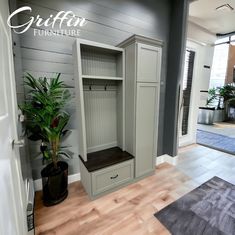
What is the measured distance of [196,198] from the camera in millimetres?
1857

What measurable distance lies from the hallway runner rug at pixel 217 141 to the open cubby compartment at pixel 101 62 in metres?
3.00

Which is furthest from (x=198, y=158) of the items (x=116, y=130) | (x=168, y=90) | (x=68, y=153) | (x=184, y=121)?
(x=68, y=153)

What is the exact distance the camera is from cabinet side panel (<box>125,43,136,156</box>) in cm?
187

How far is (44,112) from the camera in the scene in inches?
60.1

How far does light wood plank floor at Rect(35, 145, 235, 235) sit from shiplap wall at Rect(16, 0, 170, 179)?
0.51 meters

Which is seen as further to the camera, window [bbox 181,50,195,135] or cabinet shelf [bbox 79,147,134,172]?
window [bbox 181,50,195,135]

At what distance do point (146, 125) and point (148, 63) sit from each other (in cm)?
82

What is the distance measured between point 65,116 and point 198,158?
2657 millimetres

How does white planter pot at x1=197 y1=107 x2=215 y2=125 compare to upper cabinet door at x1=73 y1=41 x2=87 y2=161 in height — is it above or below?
below

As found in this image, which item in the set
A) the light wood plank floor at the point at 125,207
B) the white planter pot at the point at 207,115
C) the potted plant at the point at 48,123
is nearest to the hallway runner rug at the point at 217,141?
the light wood plank floor at the point at 125,207

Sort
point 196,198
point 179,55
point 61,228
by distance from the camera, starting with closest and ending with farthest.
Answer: point 61,228 → point 196,198 → point 179,55

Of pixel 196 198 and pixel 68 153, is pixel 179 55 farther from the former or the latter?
pixel 68 153

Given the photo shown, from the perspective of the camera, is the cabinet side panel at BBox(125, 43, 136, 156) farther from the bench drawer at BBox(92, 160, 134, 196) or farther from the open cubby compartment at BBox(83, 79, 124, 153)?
the bench drawer at BBox(92, 160, 134, 196)

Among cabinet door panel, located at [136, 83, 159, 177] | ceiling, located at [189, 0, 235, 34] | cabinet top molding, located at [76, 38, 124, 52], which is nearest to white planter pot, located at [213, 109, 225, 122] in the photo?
ceiling, located at [189, 0, 235, 34]
